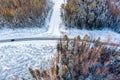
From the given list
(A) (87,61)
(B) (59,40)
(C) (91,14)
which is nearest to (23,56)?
(B) (59,40)

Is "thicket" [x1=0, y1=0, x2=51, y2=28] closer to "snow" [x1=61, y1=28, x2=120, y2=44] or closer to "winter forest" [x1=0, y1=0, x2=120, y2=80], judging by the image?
"winter forest" [x1=0, y1=0, x2=120, y2=80]

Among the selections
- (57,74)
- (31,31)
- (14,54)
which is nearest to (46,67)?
(57,74)

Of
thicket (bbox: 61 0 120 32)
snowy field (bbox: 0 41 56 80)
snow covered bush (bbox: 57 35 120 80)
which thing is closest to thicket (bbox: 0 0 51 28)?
thicket (bbox: 61 0 120 32)

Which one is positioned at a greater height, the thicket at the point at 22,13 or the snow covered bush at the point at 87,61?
the thicket at the point at 22,13

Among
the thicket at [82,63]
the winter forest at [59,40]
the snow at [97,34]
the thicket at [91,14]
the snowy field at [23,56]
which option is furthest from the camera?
the thicket at [91,14]

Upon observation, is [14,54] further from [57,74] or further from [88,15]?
[88,15]

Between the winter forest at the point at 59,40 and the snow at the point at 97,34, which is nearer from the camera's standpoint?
the winter forest at the point at 59,40

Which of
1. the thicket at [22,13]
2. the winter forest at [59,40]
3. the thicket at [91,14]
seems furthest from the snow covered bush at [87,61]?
the thicket at [22,13]

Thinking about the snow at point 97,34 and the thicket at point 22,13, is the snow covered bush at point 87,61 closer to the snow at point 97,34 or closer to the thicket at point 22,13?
the snow at point 97,34

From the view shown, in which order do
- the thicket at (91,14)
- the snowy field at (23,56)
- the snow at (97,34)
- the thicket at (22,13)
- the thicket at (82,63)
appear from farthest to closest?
1. the thicket at (22,13)
2. the thicket at (91,14)
3. the snow at (97,34)
4. the snowy field at (23,56)
5. the thicket at (82,63)
